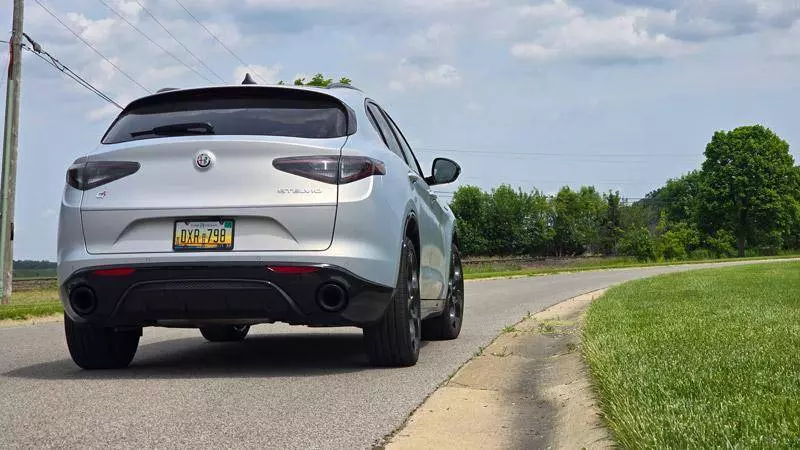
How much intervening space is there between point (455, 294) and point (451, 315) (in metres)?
0.43

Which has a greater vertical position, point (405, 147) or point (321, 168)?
point (405, 147)

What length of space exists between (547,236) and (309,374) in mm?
108654

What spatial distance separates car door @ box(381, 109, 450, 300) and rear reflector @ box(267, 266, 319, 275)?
1.58m

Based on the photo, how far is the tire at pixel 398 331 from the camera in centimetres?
637

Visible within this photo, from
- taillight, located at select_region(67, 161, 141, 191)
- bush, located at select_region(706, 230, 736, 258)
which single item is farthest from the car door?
bush, located at select_region(706, 230, 736, 258)

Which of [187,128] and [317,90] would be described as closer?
[187,128]

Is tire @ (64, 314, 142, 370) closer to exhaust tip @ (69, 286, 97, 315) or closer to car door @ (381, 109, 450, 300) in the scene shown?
exhaust tip @ (69, 286, 97, 315)

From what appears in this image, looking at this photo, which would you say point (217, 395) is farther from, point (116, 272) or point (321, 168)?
point (321, 168)

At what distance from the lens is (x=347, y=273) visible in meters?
5.86

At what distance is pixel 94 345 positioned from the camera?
6.44m

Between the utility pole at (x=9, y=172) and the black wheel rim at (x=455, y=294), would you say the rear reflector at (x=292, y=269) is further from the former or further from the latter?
the utility pole at (x=9, y=172)

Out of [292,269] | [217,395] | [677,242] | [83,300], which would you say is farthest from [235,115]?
[677,242]

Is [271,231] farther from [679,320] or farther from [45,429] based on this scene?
[679,320]

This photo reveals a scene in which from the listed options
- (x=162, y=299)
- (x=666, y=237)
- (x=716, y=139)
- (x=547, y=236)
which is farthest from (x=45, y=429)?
(x=547, y=236)
